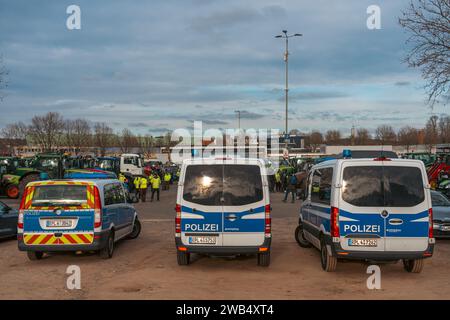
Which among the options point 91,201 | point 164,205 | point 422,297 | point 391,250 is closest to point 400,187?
point 391,250

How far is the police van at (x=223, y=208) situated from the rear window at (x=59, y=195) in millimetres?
2192

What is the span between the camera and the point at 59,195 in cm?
972

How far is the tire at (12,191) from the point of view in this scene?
27.3 metres

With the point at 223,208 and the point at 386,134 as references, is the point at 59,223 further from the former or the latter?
the point at 386,134

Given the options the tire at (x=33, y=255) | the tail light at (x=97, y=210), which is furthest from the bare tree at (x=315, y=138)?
the tail light at (x=97, y=210)

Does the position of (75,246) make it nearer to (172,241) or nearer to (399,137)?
(172,241)

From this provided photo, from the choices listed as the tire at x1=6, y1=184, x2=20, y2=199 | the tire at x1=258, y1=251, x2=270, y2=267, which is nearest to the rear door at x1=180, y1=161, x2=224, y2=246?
the tire at x1=258, y1=251, x2=270, y2=267

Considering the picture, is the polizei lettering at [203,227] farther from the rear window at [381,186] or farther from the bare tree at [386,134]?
the bare tree at [386,134]

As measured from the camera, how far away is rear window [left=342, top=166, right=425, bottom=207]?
Answer: 27.6ft

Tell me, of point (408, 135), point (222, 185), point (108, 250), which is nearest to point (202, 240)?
point (222, 185)

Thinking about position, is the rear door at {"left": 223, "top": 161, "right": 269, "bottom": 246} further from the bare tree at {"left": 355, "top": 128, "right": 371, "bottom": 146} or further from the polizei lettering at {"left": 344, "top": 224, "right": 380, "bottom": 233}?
the bare tree at {"left": 355, "top": 128, "right": 371, "bottom": 146}

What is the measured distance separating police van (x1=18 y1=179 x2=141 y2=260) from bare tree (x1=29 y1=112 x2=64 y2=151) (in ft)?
197

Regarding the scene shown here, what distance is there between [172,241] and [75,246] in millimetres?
3825

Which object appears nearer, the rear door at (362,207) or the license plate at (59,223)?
the rear door at (362,207)
